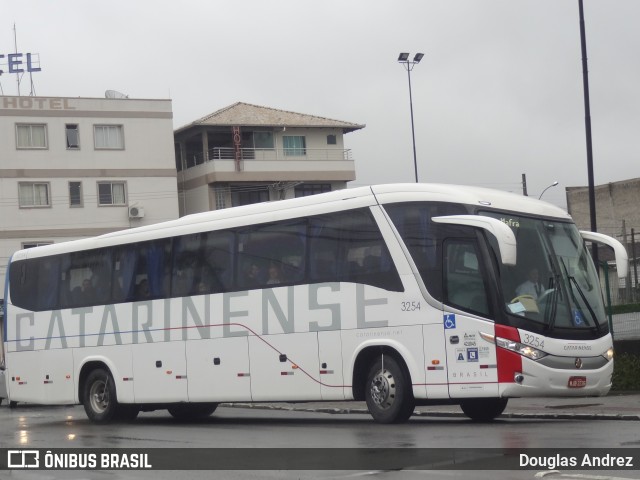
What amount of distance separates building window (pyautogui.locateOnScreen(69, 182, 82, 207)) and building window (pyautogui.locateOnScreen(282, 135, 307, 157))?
1316 cm

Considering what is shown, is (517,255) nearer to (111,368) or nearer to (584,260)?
(584,260)

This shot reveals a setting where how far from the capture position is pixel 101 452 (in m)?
13.9

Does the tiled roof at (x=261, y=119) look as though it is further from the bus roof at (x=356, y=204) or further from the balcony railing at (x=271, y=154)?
the bus roof at (x=356, y=204)

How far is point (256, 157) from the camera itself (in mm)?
65312

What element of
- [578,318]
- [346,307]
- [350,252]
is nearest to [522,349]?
[578,318]

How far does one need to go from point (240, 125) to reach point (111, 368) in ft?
147

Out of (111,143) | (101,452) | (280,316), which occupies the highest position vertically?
(111,143)

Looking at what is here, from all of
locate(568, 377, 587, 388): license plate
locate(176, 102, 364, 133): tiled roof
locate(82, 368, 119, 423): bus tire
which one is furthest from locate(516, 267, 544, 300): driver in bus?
locate(176, 102, 364, 133): tiled roof

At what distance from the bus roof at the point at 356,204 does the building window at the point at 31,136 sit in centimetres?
3981

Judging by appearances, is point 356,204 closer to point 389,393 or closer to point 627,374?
point 389,393

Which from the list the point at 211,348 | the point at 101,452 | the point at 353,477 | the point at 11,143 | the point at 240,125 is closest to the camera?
the point at 353,477

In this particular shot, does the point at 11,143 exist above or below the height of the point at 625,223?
above

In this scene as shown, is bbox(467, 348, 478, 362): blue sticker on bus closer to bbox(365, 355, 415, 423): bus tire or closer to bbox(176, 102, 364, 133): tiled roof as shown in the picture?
bbox(365, 355, 415, 423): bus tire

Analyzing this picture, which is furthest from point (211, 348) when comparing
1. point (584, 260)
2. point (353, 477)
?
point (353, 477)
